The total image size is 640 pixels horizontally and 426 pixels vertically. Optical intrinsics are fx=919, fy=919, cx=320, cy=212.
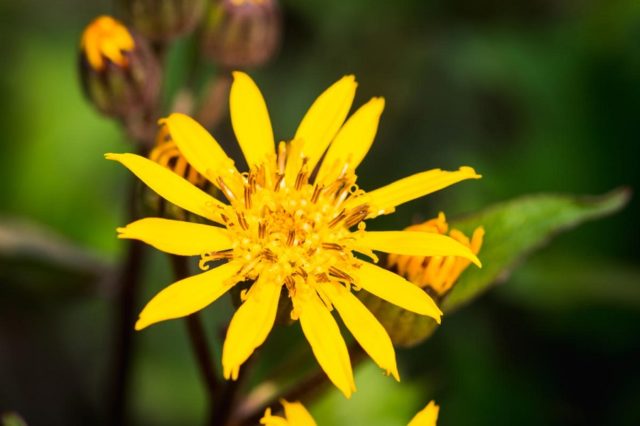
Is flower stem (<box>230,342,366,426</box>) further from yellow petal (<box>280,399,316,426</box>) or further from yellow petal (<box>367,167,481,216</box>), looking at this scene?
yellow petal (<box>367,167,481,216</box>)

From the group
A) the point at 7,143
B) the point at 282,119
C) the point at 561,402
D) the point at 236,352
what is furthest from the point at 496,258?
the point at 7,143

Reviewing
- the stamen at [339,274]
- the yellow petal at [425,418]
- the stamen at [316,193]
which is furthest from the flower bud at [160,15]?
the yellow petal at [425,418]

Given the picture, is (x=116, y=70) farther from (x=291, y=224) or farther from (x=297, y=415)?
(x=297, y=415)

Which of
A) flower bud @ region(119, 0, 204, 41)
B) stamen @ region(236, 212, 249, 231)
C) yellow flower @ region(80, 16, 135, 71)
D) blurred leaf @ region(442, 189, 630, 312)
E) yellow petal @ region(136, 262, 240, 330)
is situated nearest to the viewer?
yellow petal @ region(136, 262, 240, 330)

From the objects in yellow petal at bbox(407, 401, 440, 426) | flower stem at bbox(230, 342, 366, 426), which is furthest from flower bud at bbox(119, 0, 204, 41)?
yellow petal at bbox(407, 401, 440, 426)

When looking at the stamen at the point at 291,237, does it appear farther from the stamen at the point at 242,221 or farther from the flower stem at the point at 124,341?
the flower stem at the point at 124,341
